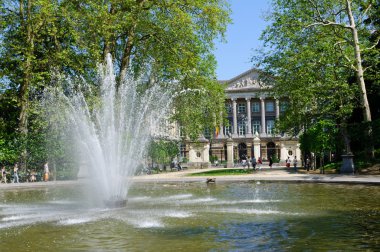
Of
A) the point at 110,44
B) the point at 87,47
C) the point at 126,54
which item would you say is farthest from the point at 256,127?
the point at 87,47

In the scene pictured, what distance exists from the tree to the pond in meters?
16.7

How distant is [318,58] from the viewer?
3170 cm

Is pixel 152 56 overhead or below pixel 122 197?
overhead

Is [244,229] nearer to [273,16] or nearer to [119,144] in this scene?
[119,144]

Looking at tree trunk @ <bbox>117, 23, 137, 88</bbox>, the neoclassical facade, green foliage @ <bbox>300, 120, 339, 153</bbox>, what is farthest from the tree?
the neoclassical facade

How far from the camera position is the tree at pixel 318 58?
101 ft

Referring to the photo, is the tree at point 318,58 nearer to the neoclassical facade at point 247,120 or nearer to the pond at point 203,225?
the pond at point 203,225

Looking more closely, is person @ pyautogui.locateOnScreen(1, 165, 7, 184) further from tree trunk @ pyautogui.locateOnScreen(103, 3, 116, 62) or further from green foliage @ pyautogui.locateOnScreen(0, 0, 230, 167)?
tree trunk @ pyautogui.locateOnScreen(103, 3, 116, 62)

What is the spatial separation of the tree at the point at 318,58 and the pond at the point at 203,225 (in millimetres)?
16685

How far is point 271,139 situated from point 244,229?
8830 centimetres

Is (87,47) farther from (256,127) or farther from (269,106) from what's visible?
(269,106)

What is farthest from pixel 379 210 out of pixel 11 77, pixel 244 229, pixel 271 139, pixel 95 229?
pixel 271 139

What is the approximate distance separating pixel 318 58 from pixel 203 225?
24403 mm

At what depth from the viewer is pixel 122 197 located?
13.9 m
